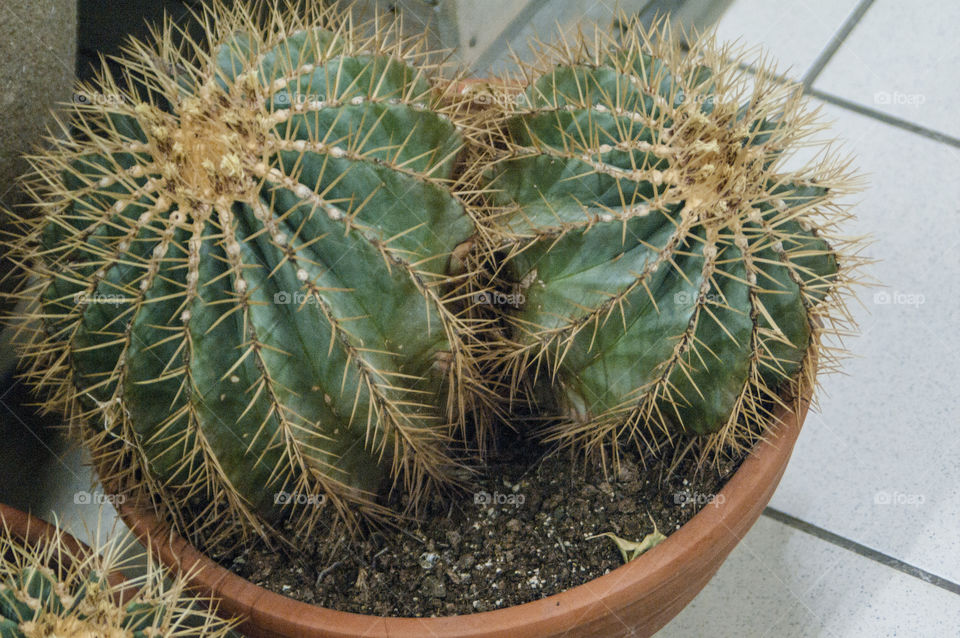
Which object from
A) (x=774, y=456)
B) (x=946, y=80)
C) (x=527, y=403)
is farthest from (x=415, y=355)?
(x=946, y=80)

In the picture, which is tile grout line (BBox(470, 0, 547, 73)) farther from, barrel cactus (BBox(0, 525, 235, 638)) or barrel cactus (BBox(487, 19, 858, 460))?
barrel cactus (BBox(0, 525, 235, 638))

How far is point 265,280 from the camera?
2.24ft

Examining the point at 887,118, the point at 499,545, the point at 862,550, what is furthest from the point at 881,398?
the point at 499,545

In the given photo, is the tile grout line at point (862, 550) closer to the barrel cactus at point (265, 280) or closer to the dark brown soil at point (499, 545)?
the dark brown soil at point (499, 545)

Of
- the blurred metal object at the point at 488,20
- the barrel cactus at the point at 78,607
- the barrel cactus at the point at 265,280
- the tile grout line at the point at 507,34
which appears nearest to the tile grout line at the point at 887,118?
the blurred metal object at the point at 488,20

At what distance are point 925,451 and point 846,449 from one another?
0.30 ft

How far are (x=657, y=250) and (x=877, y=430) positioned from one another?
636mm

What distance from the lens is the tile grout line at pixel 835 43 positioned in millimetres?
1527

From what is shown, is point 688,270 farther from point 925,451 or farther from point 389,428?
point 925,451

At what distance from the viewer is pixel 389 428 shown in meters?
0.72

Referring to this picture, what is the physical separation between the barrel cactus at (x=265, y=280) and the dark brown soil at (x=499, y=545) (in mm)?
61

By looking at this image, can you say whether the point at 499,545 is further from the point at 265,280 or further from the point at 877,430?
the point at 877,430

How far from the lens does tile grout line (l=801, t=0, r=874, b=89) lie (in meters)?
1.53

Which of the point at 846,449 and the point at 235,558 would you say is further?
the point at 846,449
